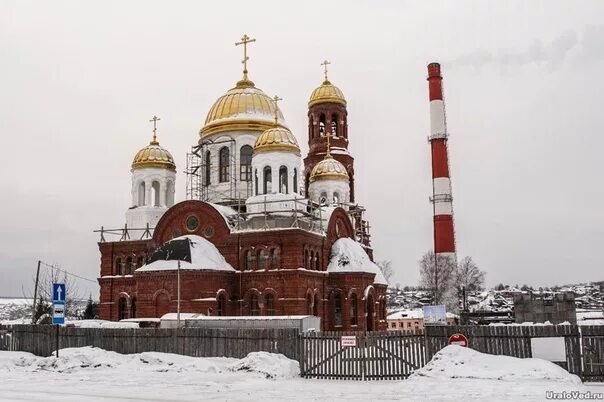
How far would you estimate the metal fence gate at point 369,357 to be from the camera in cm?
1778

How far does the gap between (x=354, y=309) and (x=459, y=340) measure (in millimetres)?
19923

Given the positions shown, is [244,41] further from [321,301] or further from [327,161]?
[321,301]

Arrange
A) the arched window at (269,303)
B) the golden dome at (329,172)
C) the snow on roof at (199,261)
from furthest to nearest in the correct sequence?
the golden dome at (329,172) → the arched window at (269,303) → the snow on roof at (199,261)

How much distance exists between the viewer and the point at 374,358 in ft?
58.3

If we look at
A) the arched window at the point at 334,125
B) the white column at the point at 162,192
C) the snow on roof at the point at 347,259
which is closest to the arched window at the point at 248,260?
the snow on roof at the point at 347,259

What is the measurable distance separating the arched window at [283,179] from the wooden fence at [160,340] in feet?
54.5

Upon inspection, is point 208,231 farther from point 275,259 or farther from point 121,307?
point 121,307

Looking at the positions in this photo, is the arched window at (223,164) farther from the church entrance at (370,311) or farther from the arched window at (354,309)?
the church entrance at (370,311)

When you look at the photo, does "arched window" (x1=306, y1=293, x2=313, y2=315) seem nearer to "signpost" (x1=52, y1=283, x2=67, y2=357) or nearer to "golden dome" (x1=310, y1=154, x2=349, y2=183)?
"golden dome" (x1=310, y1=154, x2=349, y2=183)

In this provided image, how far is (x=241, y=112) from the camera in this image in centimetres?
4153

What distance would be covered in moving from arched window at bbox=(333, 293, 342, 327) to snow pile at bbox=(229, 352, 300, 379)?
A: 18.1 m

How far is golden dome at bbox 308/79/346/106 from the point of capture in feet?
172

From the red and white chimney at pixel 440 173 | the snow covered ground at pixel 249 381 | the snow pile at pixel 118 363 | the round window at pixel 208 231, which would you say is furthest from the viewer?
the red and white chimney at pixel 440 173

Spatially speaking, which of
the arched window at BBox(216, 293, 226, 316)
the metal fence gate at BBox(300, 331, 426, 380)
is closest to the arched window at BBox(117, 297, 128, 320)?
the arched window at BBox(216, 293, 226, 316)
